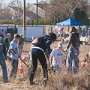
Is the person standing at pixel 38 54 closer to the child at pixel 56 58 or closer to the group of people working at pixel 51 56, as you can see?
the group of people working at pixel 51 56

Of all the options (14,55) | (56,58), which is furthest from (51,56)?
(14,55)

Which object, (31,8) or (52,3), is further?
(31,8)

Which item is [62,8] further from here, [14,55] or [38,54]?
[38,54]

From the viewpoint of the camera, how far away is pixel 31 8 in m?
109

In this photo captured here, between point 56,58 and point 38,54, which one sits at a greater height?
point 38,54

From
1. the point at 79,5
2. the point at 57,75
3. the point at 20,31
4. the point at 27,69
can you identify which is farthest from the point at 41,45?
the point at 79,5

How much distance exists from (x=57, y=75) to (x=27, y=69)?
2.16 meters

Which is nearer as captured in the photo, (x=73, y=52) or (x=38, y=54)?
(x=38, y=54)

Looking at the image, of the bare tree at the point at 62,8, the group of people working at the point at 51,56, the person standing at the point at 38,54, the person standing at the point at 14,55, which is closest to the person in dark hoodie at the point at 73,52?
the group of people working at the point at 51,56

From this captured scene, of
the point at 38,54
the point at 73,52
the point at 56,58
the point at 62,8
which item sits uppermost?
the point at 62,8

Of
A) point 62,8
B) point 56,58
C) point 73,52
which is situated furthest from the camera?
point 62,8

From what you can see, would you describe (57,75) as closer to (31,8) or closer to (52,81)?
(52,81)

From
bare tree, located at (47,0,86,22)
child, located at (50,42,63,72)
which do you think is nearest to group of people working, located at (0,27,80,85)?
child, located at (50,42,63,72)

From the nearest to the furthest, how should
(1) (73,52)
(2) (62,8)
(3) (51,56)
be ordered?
1. (3) (51,56)
2. (1) (73,52)
3. (2) (62,8)
